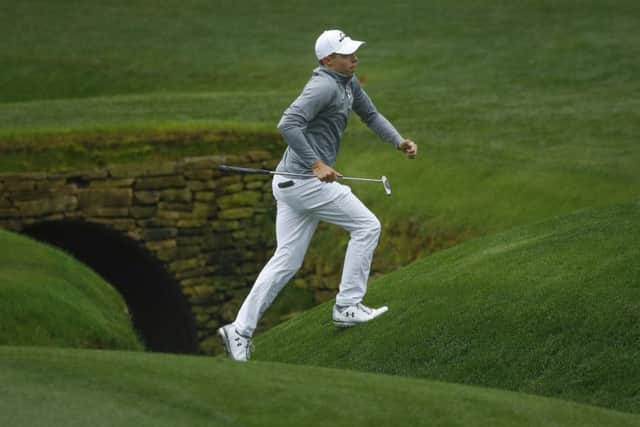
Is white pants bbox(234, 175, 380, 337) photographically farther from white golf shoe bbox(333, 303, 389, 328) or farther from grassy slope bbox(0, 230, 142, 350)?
grassy slope bbox(0, 230, 142, 350)

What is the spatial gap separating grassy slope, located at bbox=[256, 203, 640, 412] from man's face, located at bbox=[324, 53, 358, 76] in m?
2.44

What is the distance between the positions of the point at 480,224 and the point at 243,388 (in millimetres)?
14071

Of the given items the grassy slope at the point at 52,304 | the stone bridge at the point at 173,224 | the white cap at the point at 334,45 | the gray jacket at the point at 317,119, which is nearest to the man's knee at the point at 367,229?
the gray jacket at the point at 317,119

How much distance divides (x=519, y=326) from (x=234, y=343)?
2.42 m

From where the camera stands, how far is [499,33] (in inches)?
1475

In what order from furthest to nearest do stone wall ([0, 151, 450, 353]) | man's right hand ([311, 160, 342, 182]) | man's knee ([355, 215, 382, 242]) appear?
stone wall ([0, 151, 450, 353]), man's knee ([355, 215, 382, 242]), man's right hand ([311, 160, 342, 182])

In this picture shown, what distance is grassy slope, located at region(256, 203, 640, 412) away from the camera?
10492mm

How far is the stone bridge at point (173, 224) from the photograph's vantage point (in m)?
24.1

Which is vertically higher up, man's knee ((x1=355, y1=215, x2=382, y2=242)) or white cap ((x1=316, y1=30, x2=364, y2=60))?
white cap ((x1=316, y1=30, x2=364, y2=60))

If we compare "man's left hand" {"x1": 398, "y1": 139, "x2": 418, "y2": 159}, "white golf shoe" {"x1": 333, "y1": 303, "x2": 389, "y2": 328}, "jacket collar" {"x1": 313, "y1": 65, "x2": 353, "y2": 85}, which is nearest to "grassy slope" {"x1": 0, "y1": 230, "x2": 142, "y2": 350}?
"white golf shoe" {"x1": 333, "y1": 303, "x2": 389, "y2": 328}

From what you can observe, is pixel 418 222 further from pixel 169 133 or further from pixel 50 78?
pixel 50 78

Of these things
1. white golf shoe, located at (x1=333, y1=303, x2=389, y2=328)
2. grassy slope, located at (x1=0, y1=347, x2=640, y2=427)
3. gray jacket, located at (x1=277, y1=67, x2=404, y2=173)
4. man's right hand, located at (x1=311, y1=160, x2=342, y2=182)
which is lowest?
white golf shoe, located at (x1=333, y1=303, x2=389, y2=328)

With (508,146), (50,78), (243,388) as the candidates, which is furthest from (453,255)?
(50,78)

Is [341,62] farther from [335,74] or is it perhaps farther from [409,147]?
[409,147]
